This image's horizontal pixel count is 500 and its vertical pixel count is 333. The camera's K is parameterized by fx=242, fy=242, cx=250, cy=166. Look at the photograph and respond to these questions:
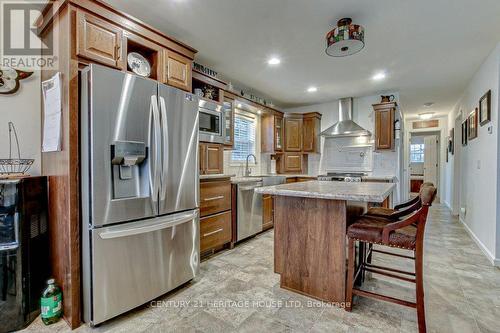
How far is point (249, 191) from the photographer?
3.59 m

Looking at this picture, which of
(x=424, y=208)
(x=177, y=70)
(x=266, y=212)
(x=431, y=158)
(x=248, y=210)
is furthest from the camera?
(x=431, y=158)

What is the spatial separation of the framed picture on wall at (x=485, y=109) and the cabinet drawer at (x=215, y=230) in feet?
11.3

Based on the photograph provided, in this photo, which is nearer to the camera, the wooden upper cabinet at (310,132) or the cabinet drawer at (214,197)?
the cabinet drawer at (214,197)

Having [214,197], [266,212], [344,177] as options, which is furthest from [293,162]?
[214,197]

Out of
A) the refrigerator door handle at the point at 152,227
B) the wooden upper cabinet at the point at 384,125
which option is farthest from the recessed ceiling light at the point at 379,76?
the refrigerator door handle at the point at 152,227

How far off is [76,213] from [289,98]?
179 inches

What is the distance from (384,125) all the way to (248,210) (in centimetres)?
307

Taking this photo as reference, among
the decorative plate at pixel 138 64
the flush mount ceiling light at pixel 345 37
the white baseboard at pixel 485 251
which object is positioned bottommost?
the white baseboard at pixel 485 251

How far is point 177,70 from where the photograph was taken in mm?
2453

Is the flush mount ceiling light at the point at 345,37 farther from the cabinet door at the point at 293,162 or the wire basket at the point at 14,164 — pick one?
the cabinet door at the point at 293,162

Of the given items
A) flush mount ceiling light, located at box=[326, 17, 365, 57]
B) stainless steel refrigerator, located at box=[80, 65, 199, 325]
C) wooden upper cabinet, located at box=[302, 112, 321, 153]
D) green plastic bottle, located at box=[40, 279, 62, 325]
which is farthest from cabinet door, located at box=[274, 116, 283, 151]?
green plastic bottle, located at box=[40, 279, 62, 325]

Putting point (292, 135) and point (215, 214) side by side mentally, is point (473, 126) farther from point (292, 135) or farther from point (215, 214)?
point (215, 214)

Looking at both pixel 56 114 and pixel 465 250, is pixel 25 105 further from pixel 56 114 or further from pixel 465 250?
pixel 465 250

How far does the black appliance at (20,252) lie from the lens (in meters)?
1.62
